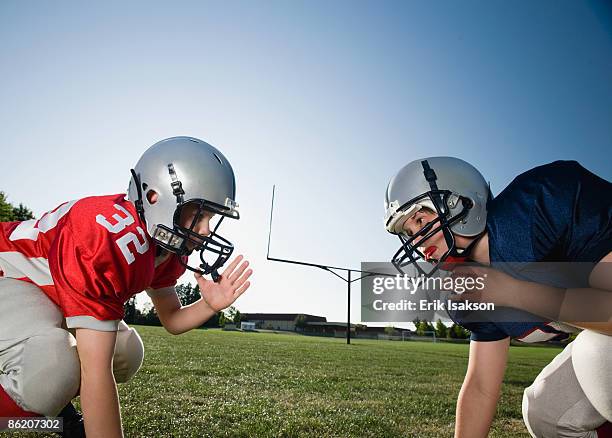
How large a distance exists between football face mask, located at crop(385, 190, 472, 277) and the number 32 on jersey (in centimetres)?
116

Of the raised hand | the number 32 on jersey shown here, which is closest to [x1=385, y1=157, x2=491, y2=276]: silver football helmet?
the raised hand

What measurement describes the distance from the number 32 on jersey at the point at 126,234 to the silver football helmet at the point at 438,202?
3.82 ft

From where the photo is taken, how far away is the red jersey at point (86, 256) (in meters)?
2.02

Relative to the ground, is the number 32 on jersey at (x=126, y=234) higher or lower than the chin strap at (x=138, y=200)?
lower

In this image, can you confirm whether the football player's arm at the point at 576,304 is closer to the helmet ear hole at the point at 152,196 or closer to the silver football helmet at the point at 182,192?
the silver football helmet at the point at 182,192

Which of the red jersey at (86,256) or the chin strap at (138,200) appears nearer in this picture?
the red jersey at (86,256)

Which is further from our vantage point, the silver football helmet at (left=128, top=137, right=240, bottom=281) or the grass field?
the grass field

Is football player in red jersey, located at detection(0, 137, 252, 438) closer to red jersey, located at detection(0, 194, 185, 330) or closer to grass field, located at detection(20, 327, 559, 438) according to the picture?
red jersey, located at detection(0, 194, 185, 330)

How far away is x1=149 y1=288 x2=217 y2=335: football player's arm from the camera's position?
2663mm

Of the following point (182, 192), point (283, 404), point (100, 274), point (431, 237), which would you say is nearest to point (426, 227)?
point (431, 237)

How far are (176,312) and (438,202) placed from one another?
153 cm

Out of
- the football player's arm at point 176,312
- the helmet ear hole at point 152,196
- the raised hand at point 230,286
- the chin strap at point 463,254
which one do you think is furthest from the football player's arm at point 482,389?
the helmet ear hole at point 152,196

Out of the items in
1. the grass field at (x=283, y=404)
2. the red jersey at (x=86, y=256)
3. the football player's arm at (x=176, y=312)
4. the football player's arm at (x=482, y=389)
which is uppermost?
the red jersey at (x=86, y=256)

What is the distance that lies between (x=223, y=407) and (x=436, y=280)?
232 centimetres
